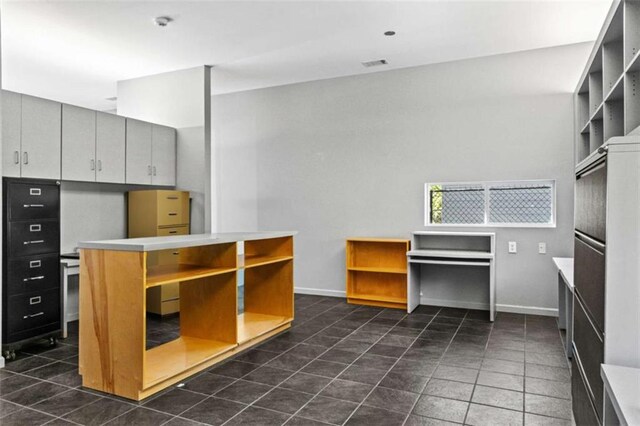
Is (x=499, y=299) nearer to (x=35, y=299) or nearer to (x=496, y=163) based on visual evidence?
(x=496, y=163)

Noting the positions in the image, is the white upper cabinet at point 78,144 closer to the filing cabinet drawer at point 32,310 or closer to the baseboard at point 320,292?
the filing cabinet drawer at point 32,310

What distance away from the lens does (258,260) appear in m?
4.10

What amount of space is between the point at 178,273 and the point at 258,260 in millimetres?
1040

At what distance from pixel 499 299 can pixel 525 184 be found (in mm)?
1356

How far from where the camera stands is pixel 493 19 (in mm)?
4207

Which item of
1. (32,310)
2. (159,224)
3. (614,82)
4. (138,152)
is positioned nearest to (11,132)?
(138,152)

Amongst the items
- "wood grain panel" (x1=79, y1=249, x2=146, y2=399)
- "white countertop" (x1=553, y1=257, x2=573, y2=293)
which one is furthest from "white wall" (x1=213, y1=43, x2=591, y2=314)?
"wood grain panel" (x1=79, y1=249, x2=146, y2=399)

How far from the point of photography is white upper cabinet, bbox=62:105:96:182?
4.34 m

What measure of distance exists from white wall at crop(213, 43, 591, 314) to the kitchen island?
6.12 feet

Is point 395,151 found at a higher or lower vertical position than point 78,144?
higher

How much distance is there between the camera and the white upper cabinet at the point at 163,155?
17.7 ft

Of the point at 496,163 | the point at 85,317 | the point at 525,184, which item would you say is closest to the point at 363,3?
the point at 496,163

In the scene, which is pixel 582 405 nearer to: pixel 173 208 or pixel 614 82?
pixel 614 82

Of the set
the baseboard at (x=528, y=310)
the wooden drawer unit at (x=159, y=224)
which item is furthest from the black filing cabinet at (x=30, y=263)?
the baseboard at (x=528, y=310)
